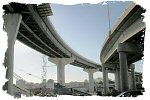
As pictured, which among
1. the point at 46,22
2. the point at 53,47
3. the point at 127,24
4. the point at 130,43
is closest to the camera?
the point at 127,24

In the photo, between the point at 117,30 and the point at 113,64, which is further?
the point at 113,64

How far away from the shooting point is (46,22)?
91.7 feet

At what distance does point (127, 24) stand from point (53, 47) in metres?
22.6

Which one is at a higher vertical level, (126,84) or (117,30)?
(117,30)

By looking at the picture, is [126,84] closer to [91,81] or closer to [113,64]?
[113,64]

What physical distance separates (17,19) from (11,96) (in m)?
18.8


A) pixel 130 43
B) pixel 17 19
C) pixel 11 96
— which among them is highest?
pixel 17 19

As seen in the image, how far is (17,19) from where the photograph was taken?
2025 centimetres

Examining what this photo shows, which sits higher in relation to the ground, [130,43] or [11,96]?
[130,43]

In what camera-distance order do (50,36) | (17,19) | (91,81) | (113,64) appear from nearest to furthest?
(17,19) < (50,36) < (113,64) < (91,81)

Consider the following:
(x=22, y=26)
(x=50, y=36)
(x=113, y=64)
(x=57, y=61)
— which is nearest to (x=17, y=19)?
(x=22, y=26)

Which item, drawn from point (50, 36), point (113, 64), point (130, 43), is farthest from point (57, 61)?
point (130, 43)

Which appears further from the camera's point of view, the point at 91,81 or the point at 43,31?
the point at 91,81

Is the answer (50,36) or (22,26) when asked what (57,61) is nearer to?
(50,36)
